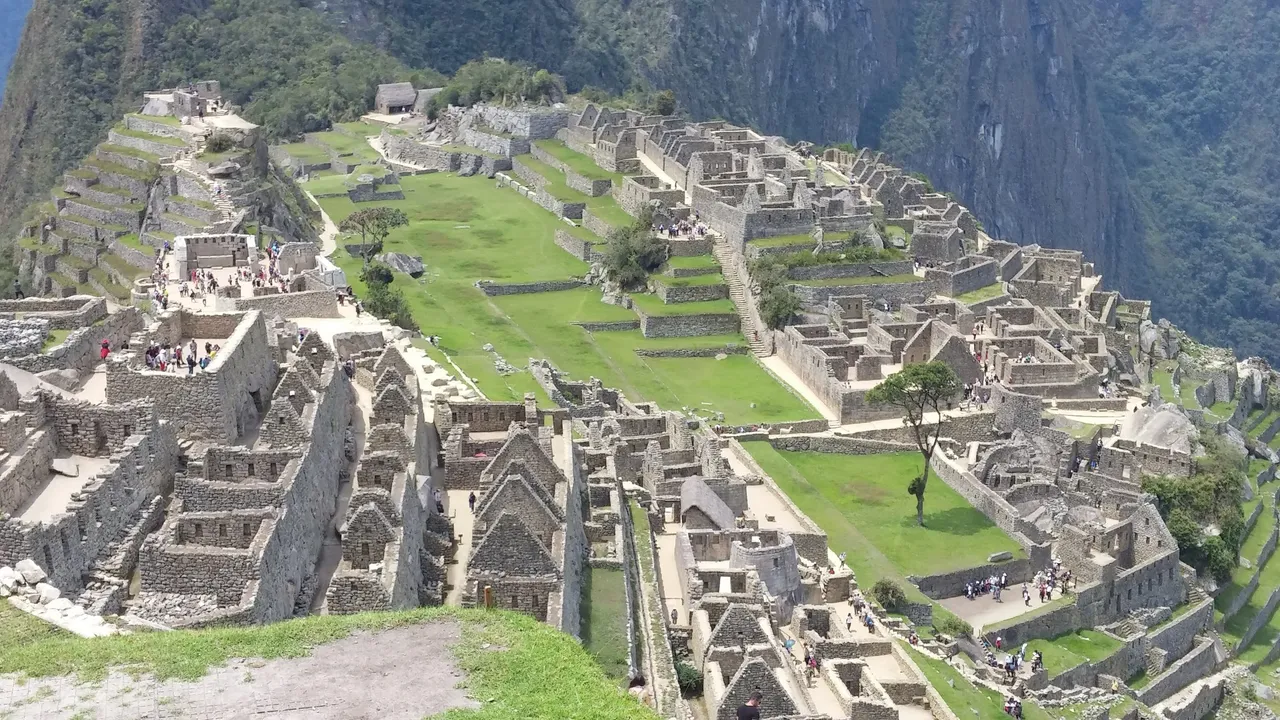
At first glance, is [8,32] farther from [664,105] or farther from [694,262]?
[694,262]

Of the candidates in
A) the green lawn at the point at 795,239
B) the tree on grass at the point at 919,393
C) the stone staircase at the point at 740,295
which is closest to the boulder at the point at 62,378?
the tree on grass at the point at 919,393

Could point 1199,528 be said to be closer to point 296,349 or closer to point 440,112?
point 296,349

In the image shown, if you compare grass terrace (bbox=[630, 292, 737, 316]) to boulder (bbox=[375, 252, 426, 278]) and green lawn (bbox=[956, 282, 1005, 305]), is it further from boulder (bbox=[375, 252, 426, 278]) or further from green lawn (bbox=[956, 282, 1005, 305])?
green lawn (bbox=[956, 282, 1005, 305])

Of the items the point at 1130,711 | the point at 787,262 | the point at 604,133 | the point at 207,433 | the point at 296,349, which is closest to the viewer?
the point at 207,433

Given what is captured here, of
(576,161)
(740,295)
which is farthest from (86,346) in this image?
(576,161)

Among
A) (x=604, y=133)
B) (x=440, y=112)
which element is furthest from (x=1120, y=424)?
(x=440, y=112)

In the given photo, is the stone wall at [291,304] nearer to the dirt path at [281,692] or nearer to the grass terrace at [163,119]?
the dirt path at [281,692]
